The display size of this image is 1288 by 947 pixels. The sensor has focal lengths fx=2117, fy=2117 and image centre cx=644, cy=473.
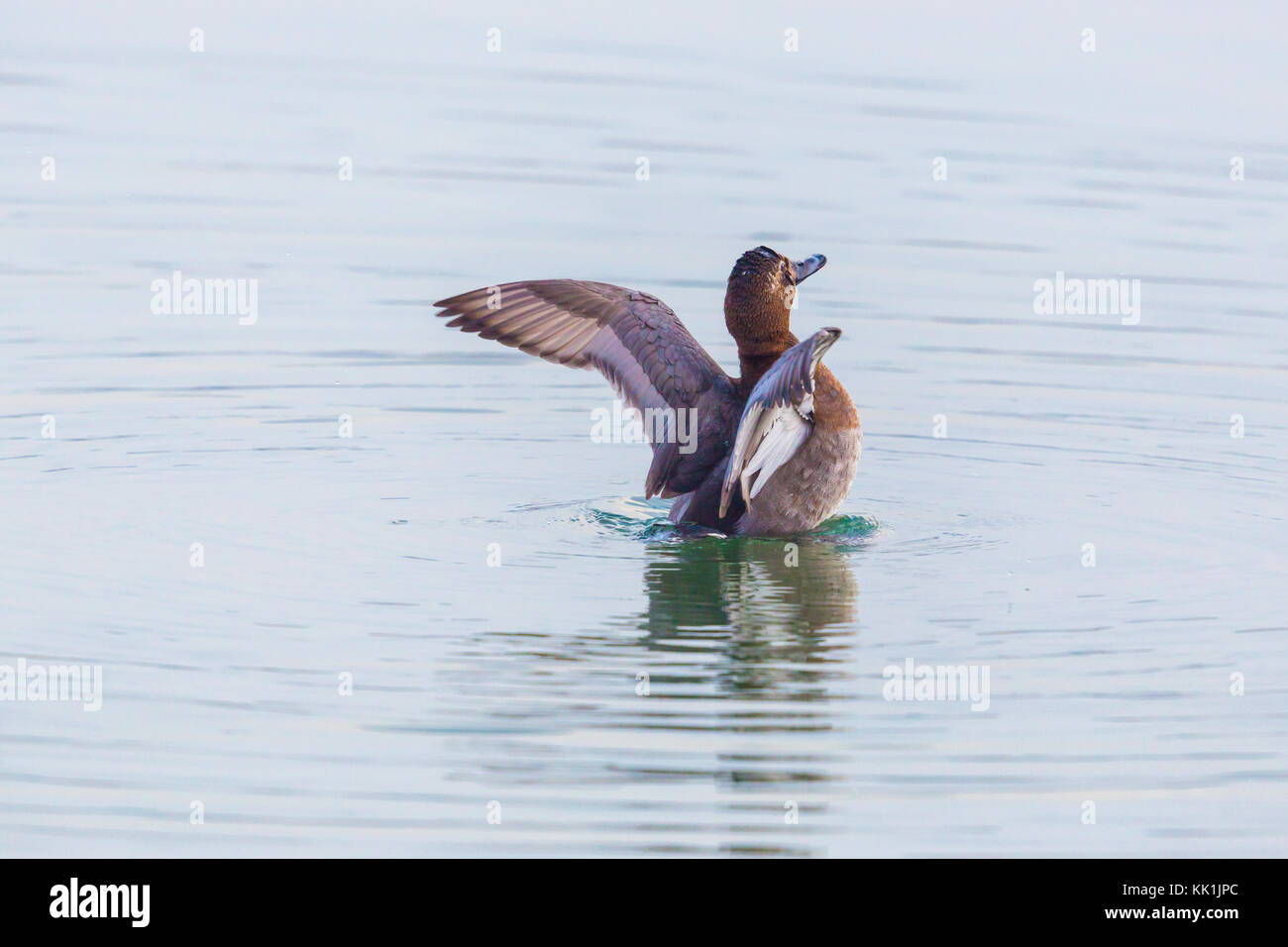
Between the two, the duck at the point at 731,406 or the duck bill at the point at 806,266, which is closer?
the duck at the point at 731,406

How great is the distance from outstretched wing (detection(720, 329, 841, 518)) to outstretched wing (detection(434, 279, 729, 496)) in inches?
16.7

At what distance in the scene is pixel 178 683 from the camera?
9.40m

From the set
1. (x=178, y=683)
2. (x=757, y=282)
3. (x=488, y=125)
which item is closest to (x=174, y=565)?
(x=178, y=683)

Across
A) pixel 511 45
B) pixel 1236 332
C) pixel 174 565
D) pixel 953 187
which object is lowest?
pixel 174 565

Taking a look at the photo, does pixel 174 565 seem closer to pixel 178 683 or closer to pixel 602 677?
pixel 178 683

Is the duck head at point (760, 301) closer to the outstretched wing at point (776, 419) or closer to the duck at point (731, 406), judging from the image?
the duck at point (731, 406)

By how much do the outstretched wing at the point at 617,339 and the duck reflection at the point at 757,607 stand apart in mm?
606

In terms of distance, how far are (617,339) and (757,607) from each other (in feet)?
7.36

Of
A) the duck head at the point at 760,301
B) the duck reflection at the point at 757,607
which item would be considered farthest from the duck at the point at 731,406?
the duck reflection at the point at 757,607

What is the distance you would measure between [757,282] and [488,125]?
9701 millimetres

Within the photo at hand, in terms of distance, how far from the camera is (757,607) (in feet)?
35.6

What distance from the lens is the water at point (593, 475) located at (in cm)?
848

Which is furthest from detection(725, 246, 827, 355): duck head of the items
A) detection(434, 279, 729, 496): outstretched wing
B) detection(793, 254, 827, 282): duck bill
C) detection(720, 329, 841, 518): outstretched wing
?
detection(720, 329, 841, 518): outstretched wing

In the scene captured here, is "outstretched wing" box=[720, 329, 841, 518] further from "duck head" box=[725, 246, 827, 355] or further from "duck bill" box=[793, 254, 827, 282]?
"duck bill" box=[793, 254, 827, 282]
